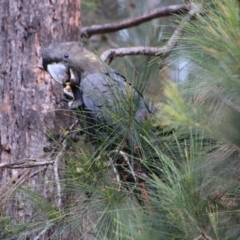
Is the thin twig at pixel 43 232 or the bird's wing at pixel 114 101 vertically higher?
the bird's wing at pixel 114 101

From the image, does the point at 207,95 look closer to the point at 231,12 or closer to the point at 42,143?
the point at 231,12

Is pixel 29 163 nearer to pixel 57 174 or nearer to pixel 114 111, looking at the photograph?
pixel 57 174

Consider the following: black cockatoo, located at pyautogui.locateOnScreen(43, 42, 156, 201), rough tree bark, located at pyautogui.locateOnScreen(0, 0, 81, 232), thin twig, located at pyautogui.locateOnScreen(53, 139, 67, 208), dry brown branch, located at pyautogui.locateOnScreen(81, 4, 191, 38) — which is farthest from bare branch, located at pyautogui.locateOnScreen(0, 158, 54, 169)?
dry brown branch, located at pyautogui.locateOnScreen(81, 4, 191, 38)

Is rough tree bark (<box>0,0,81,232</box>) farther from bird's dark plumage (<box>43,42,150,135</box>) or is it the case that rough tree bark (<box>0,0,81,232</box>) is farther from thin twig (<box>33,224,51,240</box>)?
thin twig (<box>33,224,51,240</box>)

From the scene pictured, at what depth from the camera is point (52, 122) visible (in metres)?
2.46

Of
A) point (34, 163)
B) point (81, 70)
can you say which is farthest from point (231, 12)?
point (81, 70)

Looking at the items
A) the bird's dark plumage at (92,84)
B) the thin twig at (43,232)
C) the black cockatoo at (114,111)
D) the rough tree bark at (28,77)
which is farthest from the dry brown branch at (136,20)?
the thin twig at (43,232)

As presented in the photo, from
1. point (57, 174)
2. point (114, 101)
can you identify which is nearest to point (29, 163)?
point (57, 174)

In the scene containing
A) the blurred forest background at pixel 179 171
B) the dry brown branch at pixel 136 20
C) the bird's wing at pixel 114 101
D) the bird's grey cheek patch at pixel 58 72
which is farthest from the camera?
the dry brown branch at pixel 136 20

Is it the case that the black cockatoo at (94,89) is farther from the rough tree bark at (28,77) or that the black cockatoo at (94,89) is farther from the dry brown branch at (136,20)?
the dry brown branch at (136,20)

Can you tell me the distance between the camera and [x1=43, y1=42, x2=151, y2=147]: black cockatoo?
1.78 m

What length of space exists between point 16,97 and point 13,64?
13cm

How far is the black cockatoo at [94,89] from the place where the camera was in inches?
70.1

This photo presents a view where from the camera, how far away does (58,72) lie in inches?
96.1
